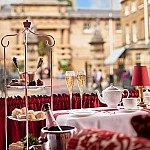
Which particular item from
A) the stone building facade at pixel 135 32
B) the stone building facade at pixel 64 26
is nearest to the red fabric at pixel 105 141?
the stone building facade at pixel 135 32

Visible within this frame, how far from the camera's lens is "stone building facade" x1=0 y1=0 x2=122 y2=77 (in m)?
17.3

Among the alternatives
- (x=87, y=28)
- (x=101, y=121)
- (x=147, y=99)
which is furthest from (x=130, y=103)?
(x=87, y=28)

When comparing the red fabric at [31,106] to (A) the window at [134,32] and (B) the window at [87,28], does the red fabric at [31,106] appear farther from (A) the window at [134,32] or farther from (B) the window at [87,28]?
(B) the window at [87,28]

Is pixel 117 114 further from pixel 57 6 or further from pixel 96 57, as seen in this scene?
pixel 57 6

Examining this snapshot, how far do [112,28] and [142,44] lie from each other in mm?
3581

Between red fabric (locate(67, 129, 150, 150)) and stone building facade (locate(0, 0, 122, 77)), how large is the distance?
50.7 feet

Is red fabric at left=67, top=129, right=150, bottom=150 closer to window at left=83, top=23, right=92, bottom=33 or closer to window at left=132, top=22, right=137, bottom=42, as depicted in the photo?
window at left=132, top=22, right=137, bottom=42

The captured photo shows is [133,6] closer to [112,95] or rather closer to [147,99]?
[147,99]

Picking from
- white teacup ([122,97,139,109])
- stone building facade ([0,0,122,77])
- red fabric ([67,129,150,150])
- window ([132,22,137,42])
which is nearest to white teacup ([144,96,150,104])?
white teacup ([122,97,139,109])

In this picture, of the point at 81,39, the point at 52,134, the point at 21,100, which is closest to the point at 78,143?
the point at 52,134

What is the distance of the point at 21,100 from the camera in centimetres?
389

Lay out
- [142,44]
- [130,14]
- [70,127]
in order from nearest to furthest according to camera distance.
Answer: [70,127]
[142,44]
[130,14]

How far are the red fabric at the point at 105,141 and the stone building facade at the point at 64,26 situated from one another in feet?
50.7

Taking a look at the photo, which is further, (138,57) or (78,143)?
(138,57)
